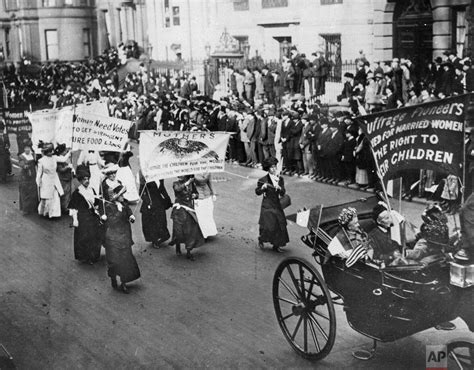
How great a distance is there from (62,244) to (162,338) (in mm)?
5370

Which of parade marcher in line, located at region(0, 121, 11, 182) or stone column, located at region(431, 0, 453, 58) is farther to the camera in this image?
stone column, located at region(431, 0, 453, 58)

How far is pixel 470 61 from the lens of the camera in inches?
795

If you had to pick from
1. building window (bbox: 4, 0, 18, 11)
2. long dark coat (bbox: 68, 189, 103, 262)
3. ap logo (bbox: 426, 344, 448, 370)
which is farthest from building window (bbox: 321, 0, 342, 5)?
building window (bbox: 4, 0, 18, 11)

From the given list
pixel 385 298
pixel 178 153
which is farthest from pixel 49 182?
pixel 385 298

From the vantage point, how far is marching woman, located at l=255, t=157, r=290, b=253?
1245 centimetres

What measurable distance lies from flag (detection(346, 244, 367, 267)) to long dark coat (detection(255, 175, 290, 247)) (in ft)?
15.8

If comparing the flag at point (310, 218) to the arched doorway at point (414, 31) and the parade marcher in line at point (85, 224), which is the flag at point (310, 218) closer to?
the parade marcher in line at point (85, 224)

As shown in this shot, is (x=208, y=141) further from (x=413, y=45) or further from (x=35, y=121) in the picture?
(x=413, y=45)

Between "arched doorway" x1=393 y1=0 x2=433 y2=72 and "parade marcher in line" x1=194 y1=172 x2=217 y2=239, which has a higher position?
"arched doorway" x1=393 y1=0 x2=433 y2=72

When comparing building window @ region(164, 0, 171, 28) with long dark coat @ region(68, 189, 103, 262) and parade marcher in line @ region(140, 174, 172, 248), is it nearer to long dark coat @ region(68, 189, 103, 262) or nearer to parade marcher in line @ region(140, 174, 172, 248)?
parade marcher in line @ region(140, 174, 172, 248)

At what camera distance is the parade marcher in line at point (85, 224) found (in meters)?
12.4

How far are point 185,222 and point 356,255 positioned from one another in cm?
527

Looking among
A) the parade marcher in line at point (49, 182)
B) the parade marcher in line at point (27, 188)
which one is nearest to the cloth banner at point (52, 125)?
the parade marcher in line at point (49, 182)

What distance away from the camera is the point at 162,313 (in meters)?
9.86
